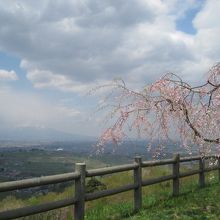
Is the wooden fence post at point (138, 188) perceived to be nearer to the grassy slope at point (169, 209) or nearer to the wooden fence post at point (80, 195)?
the grassy slope at point (169, 209)

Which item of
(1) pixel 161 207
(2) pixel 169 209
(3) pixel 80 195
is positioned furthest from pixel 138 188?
(3) pixel 80 195

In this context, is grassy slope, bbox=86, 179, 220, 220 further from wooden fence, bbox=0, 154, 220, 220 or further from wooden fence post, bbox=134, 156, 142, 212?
wooden fence, bbox=0, 154, 220, 220

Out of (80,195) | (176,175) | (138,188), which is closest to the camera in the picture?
(80,195)

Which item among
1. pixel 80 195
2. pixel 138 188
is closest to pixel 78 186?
pixel 80 195

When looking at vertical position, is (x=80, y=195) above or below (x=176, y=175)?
below

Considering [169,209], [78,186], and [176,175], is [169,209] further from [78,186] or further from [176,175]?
[78,186]

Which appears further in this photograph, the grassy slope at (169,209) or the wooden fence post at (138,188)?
the wooden fence post at (138,188)

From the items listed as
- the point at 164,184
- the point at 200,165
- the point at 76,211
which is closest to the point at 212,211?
the point at 76,211

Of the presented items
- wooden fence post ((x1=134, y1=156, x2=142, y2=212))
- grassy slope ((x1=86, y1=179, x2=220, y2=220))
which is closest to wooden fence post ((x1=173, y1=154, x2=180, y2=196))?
grassy slope ((x1=86, y1=179, x2=220, y2=220))

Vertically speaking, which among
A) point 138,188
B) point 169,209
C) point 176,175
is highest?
point 176,175

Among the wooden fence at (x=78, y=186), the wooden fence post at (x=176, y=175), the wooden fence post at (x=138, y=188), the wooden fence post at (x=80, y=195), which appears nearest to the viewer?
the wooden fence at (x=78, y=186)

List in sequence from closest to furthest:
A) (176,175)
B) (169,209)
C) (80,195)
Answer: (80,195)
(169,209)
(176,175)

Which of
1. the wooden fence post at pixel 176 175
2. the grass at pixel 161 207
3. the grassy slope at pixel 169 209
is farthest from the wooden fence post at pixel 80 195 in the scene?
the wooden fence post at pixel 176 175

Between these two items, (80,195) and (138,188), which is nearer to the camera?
(80,195)
